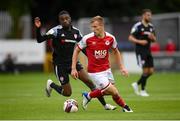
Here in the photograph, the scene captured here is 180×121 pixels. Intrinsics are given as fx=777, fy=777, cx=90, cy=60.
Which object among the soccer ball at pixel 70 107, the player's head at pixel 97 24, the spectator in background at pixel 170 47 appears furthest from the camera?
the spectator in background at pixel 170 47

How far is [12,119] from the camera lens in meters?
15.6

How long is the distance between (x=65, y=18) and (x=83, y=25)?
2610cm

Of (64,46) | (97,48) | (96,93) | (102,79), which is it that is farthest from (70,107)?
(64,46)

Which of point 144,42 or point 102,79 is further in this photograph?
point 144,42

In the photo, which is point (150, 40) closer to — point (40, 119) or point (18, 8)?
point (40, 119)

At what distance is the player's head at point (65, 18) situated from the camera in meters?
18.3

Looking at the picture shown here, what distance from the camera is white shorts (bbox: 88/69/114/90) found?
16.8 m

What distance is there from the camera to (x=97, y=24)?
55.0ft

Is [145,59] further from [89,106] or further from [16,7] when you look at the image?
[16,7]

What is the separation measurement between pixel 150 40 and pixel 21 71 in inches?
781

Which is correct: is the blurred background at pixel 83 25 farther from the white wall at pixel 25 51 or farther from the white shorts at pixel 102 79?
the white shorts at pixel 102 79

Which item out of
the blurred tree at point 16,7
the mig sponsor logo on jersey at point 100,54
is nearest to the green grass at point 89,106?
the mig sponsor logo on jersey at point 100,54

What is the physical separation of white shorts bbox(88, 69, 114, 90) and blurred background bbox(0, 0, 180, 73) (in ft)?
58.8

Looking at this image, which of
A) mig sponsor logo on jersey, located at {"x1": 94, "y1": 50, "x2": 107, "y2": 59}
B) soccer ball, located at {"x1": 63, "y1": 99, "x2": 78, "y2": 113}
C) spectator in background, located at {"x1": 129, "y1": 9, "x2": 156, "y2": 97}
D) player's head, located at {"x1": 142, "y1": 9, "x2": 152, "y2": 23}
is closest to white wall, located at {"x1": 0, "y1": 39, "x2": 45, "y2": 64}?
spectator in background, located at {"x1": 129, "y1": 9, "x2": 156, "y2": 97}
